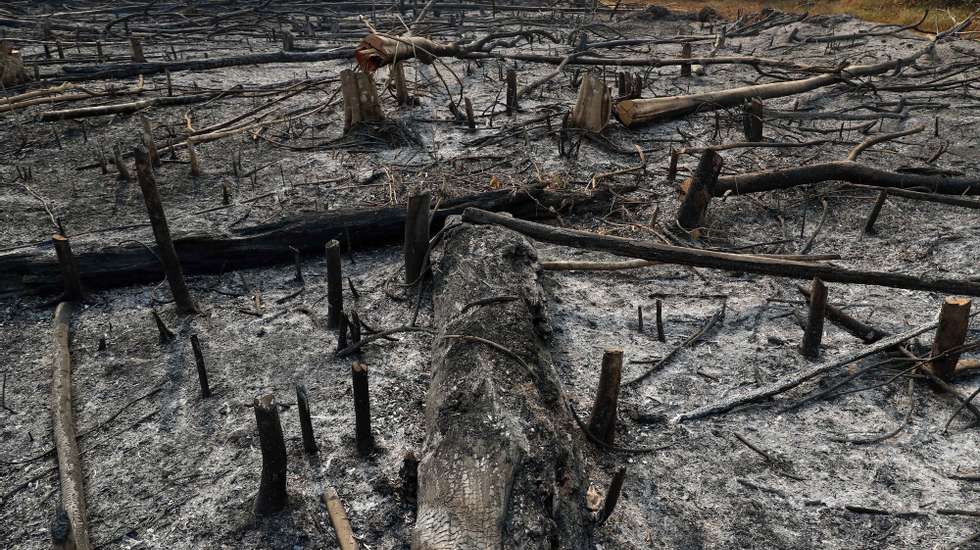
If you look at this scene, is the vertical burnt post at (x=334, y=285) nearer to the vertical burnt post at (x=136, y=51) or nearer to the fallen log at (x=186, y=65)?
the fallen log at (x=186, y=65)

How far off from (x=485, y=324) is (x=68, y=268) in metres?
3.77

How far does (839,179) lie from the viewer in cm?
724

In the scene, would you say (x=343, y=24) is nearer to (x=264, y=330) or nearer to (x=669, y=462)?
(x=264, y=330)

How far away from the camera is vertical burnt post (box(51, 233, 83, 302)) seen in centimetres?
525

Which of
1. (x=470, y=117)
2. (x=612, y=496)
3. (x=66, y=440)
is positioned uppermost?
(x=470, y=117)

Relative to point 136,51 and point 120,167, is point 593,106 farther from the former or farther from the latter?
point 136,51

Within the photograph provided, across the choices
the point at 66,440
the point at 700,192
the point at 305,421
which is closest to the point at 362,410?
the point at 305,421

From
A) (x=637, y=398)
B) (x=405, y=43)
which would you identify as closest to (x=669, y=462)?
(x=637, y=398)

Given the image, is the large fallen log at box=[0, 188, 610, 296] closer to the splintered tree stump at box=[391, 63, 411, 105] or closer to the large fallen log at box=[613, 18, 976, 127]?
the large fallen log at box=[613, 18, 976, 127]

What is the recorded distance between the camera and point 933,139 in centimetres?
911

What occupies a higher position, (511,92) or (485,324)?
(511,92)

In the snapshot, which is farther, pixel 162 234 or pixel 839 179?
pixel 839 179

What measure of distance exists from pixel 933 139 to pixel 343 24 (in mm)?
14935

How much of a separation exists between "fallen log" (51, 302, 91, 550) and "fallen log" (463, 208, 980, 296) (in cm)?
338
